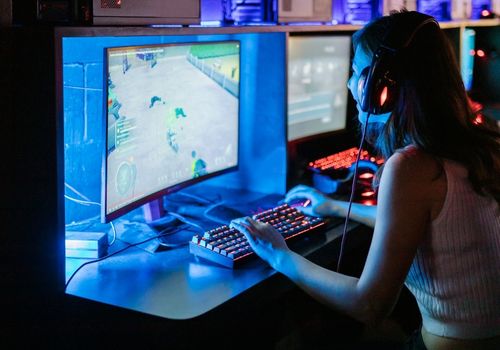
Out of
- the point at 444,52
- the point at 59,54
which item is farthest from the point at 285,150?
the point at 59,54

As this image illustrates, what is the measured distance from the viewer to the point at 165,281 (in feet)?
4.61

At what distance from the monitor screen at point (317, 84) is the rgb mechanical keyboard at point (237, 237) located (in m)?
0.60

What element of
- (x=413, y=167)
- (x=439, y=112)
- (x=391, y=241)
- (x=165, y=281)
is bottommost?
(x=165, y=281)

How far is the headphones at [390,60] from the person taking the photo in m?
1.33

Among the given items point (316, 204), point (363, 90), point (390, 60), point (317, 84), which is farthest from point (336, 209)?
point (317, 84)

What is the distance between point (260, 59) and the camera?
213 cm

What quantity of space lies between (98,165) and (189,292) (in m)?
0.67

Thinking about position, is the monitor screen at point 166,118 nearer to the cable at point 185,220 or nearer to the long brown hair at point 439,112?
the cable at point 185,220

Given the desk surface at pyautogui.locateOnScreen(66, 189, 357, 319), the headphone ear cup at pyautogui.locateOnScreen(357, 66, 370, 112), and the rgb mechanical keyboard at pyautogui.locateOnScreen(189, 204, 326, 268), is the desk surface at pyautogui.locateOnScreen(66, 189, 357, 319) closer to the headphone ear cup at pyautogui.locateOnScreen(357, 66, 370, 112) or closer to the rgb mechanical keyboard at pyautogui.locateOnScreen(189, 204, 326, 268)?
the rgb mechanical keyboard at pyautogui.locateOnScreen(189, 204, 326, 268)

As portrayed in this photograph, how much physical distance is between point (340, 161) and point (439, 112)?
1.03 m

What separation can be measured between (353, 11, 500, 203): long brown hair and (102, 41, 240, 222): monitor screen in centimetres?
61

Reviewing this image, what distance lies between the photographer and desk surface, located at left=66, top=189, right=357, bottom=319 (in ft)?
4.23

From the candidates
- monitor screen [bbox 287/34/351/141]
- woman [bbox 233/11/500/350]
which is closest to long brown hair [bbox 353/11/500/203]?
woman [bbox 233/11/500/350]

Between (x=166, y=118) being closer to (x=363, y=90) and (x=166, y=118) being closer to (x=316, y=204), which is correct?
(x=316, y=204)
